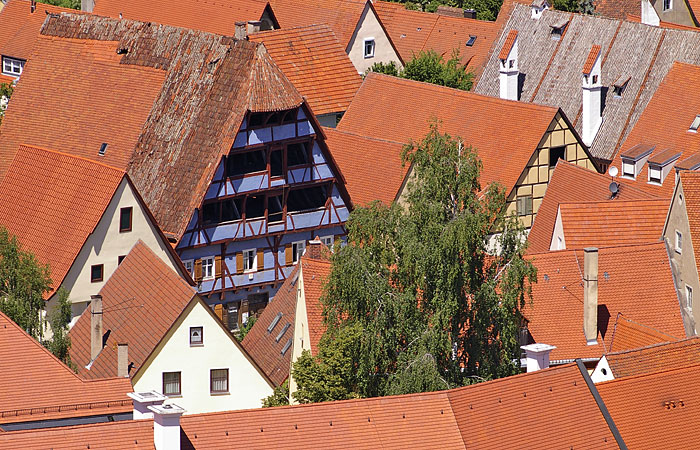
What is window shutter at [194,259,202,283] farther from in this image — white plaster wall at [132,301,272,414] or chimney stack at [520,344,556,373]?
chimney stack at [520,344,556,373]

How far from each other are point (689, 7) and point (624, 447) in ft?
193

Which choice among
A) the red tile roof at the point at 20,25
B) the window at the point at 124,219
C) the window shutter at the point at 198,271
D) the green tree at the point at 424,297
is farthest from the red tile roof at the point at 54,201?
the red tile roof at the point at 20,25

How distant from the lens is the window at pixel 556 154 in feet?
239

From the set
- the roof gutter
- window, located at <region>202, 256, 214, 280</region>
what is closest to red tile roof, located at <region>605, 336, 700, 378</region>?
the roof gutter

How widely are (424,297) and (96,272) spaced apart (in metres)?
13.6

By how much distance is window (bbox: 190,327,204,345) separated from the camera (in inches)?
2210

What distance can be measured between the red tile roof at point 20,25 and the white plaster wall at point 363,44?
1453 cm

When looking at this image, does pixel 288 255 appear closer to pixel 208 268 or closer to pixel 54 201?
pixel 208 268

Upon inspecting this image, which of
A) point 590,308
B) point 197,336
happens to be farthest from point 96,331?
point 590,308

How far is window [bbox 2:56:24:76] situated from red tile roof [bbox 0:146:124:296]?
31580mm

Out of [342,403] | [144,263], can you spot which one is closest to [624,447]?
[342,403]

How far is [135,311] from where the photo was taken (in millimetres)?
57594

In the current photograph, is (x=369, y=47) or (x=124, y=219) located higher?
(x=369, y=47)

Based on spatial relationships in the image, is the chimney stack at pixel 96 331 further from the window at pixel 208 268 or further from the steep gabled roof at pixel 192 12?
the steep gabled roof at pixel 192 12
